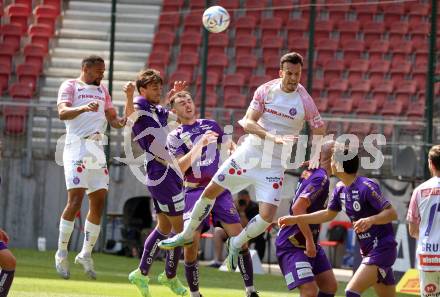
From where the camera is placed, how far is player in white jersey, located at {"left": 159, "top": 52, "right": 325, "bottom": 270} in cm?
1150

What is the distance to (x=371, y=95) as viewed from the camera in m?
24.8

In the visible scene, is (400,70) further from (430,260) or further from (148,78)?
(430,260)

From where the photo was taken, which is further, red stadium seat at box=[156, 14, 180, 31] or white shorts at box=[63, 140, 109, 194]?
red stadium seat at box=[156, 14, 180, 31]

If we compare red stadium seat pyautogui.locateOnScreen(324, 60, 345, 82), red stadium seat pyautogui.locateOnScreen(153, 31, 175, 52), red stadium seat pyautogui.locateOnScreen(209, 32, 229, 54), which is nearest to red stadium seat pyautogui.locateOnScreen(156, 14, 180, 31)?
red stadium seat pyautogui.locateOnScreen(153, 31, 175, 52)

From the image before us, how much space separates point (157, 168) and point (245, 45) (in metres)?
13.7

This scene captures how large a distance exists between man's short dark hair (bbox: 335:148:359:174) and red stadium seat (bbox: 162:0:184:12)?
1739 centimetres

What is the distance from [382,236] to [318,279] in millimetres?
725

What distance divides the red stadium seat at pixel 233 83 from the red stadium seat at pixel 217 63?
1.75 ft

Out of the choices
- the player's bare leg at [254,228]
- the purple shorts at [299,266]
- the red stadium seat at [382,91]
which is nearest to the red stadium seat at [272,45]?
A: the red stadium seat at [382,91]

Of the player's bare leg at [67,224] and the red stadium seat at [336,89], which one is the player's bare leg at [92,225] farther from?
the red stadium seat at [336,89]

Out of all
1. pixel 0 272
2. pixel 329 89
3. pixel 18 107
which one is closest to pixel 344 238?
pixel 329 89

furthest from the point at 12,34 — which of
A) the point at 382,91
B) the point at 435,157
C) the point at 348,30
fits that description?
the point at 435,157

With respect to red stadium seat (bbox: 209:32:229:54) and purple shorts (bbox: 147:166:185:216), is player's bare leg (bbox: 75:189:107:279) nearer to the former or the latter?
purple shorts (bbox: 147:166:185:216)

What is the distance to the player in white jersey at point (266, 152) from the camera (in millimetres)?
11500
